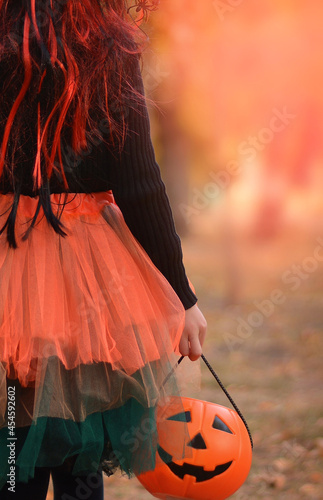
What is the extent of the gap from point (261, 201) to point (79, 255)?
656 centimetres

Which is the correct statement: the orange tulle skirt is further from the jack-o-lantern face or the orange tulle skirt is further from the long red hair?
the jack-o-lantern face

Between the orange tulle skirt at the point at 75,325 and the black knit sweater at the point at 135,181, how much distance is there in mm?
50

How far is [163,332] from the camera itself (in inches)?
52.9

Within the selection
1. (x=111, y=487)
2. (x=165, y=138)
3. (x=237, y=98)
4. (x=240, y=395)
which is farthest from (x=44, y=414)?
(x=165, y=138)

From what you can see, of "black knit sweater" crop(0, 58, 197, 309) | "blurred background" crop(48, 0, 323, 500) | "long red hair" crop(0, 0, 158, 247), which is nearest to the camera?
"long red hair" crop(0, 0, 158, 247)

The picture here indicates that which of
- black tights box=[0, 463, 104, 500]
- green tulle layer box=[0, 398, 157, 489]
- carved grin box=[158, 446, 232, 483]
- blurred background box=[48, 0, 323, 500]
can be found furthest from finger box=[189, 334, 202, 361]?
blurred background box=[48, 0, 323, 500]

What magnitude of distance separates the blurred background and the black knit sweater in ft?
3.12

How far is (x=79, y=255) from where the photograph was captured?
130 centimetres

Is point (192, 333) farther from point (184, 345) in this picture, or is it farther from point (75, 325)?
point (75, 325)

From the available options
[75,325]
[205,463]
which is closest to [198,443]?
[205,463]

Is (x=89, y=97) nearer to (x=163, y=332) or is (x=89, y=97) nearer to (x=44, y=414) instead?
(x=163, y=332)

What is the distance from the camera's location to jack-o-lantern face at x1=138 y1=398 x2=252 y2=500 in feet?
4.96

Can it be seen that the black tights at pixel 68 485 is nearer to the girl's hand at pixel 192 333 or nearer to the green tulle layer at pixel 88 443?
the green tulle layer at pixel 88 443

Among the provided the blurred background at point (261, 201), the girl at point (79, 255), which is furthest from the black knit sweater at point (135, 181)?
the blurred background at point (261, 201)
